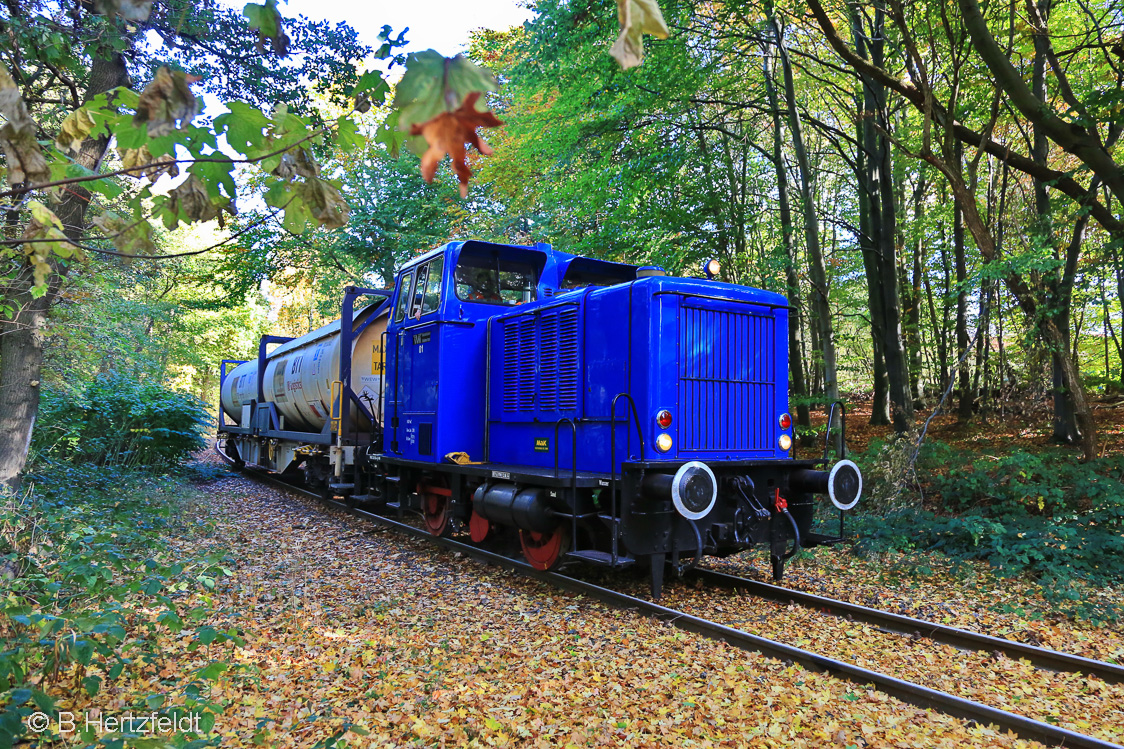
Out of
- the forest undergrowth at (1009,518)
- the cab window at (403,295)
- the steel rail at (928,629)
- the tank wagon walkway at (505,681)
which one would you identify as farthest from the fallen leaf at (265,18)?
the forest undergrowth at (1009,518)

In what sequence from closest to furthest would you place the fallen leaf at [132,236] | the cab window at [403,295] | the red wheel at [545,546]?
the fallen leaf at [132,236] < the red wheel at [545,546] < the cab window at [403,295]

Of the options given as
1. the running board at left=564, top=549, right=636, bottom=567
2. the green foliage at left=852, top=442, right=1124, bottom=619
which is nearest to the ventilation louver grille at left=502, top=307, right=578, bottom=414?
the running board at left=564, top=549, right=636, bottom=567

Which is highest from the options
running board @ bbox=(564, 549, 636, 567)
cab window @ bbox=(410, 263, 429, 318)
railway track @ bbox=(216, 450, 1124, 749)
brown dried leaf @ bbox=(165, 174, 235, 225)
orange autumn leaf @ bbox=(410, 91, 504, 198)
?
cab window @ bbox=(410, 263, 429, 318)

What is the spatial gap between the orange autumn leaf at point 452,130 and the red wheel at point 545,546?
5213mm

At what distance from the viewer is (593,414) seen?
636 centimetres

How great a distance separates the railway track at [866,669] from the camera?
3.63 m

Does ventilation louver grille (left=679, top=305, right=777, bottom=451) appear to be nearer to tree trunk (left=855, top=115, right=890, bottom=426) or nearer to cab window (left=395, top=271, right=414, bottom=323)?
cab window (left=395, top=271, right=414, bottom=323)

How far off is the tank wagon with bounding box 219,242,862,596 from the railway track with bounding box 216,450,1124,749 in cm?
36

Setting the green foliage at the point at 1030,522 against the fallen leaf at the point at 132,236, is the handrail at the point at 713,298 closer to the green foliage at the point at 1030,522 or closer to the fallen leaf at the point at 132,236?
the green foliage at the point at 1030,522

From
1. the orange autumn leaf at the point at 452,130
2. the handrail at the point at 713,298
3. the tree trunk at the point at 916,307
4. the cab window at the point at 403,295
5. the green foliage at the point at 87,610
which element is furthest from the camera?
the tree trunk at the point at 916,307

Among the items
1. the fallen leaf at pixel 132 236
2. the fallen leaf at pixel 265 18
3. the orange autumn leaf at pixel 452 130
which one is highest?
the fallen leaf at pixel 265 18

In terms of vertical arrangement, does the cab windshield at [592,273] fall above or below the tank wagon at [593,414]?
above

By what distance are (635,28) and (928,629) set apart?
539 cm

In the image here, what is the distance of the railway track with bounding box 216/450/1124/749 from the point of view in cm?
363
